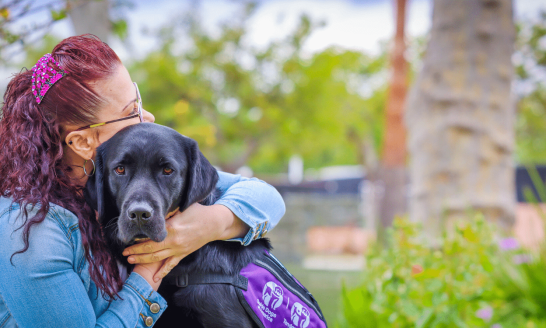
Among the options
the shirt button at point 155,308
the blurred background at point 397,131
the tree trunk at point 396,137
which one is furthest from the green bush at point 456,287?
the tree trunk at point 396,137

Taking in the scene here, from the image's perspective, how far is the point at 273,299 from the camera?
68.7 inches

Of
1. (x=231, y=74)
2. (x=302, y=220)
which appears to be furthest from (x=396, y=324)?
(x=231, y=74)

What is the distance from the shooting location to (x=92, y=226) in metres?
1.54

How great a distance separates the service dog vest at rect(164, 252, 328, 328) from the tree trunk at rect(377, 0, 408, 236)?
8.57 meters

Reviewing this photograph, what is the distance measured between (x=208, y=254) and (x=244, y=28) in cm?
1346

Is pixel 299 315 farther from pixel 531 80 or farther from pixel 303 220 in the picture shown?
pixel 531 80

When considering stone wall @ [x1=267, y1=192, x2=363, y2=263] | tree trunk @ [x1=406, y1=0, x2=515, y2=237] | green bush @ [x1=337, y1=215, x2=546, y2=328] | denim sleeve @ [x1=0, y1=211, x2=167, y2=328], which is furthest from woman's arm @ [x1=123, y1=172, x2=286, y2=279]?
stone wall @ [x1=267, y1=192, x2=363, y2=263]

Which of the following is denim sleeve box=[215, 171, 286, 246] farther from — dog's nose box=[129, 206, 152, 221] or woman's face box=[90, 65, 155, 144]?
woman's face box=[90, 65, 155, 144]

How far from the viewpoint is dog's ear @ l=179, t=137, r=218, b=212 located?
1816mm

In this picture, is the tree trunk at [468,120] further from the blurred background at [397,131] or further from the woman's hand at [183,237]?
the woman's hand at [183,237]

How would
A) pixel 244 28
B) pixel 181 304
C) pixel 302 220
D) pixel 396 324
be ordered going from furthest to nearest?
pixel 244 28 → pixel 302 220 → pixel 396 324 → pixel 181 304

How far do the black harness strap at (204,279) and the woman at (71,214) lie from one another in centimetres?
12

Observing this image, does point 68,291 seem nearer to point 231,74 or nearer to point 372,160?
point 231,74

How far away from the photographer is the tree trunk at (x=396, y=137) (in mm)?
9898
